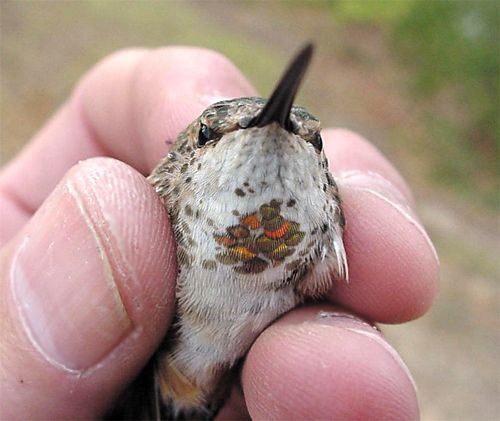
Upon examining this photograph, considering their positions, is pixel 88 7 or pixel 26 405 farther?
pixel 88 7

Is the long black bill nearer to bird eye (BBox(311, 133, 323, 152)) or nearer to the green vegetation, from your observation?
bird eye (BBox(311, 133, 323, 152))

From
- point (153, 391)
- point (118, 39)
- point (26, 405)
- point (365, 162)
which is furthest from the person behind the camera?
point (118, 39)

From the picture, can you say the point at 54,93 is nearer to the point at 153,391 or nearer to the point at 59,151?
the point at 59,151

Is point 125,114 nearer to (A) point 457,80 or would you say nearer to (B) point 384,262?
(B) point 384,262

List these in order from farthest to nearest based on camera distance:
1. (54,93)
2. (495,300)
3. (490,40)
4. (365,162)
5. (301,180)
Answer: (490,40) < (54,93) < (495,300) < (365,162) < (301,180)

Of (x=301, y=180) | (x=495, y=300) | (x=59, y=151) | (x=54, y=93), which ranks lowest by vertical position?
(x=495, y=300)

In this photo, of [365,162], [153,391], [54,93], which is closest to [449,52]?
[54,93]

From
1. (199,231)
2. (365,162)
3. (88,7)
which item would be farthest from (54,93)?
(199,231)

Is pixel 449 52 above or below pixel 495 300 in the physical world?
above

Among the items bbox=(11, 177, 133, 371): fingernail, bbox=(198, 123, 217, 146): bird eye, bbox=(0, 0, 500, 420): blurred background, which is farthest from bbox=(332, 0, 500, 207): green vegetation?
bbox=(11, 177, 133, 371): fingernail
